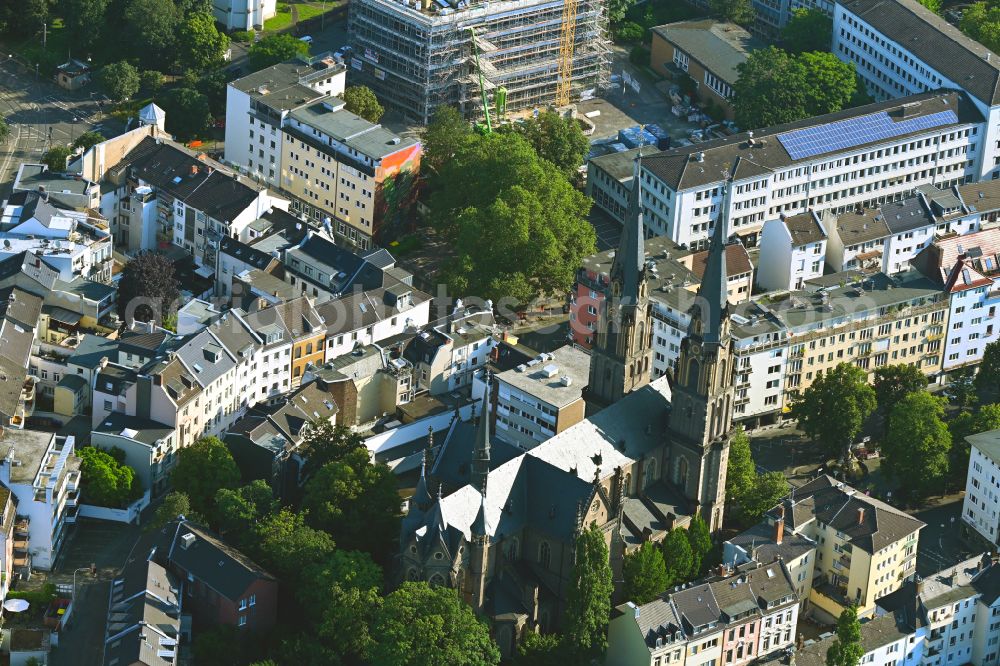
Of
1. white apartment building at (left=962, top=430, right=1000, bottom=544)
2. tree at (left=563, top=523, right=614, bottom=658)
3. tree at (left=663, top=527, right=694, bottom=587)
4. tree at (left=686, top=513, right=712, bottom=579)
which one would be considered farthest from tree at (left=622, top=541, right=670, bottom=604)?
white apartment building at (left=962, top=430, right=1000, bottom=544)

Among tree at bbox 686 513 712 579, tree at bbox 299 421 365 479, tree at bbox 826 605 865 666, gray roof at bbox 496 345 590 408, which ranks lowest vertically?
tree at bbox 826 605 865 666

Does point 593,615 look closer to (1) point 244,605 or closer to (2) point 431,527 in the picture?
(2) point 431,527

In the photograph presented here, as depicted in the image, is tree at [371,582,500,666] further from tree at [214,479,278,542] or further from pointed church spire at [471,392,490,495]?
tree at [214,479,278,542]

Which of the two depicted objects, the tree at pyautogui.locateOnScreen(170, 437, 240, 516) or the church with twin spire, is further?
the tree at pyautogui.locateOnScreen(170, 437, 240, 516)

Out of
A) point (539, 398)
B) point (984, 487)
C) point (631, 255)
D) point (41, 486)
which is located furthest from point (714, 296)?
point (41, 486)

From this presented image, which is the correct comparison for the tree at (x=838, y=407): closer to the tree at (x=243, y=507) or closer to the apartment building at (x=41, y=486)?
the tree at (x=243, y=507)

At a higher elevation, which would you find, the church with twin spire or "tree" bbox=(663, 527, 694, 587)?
the church with twin spire

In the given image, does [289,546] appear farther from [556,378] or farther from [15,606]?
[556,378]

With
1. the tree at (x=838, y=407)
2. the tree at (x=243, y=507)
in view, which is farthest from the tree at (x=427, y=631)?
the tree at (x=838, y=407)
